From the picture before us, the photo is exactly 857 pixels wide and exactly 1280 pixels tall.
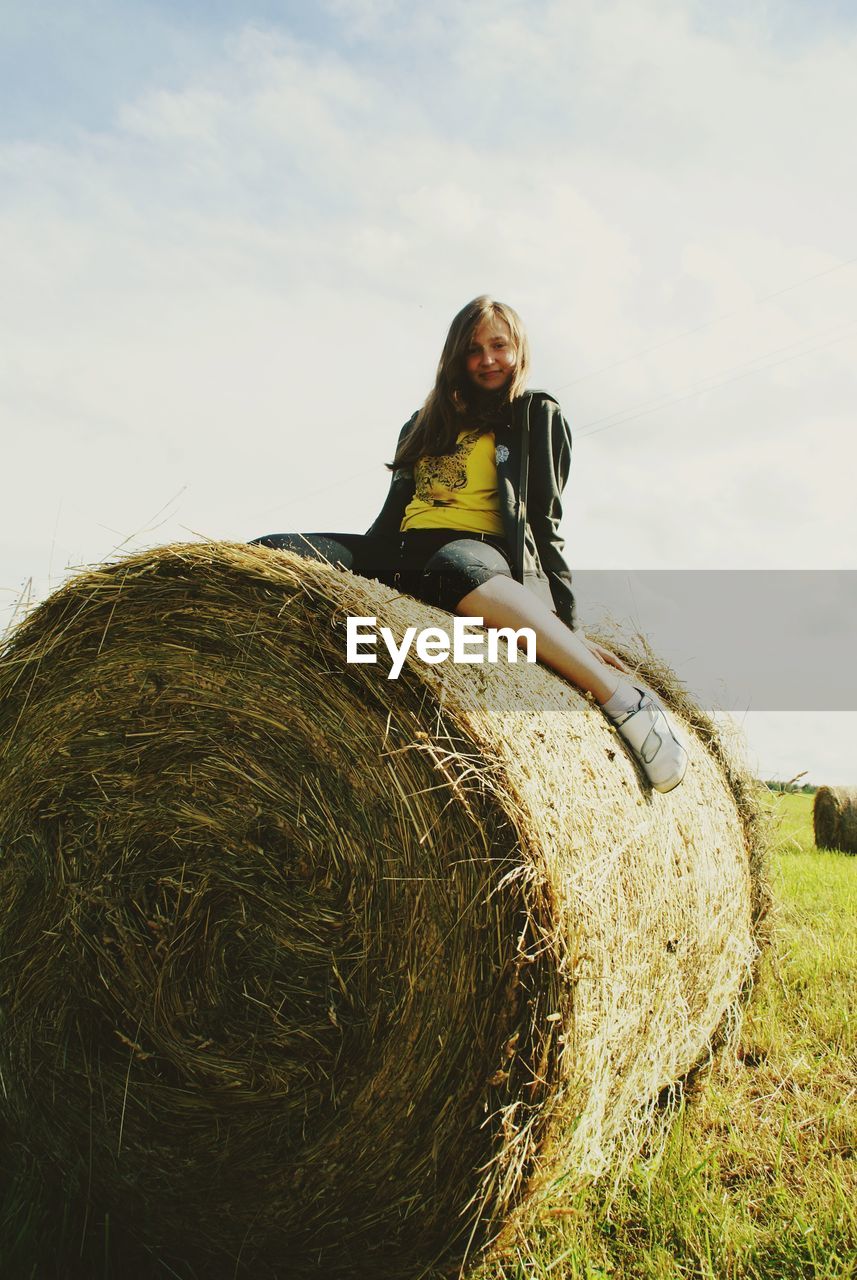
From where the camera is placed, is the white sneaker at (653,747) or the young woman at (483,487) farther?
the young woman at (483,487)

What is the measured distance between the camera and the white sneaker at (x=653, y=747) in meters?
3.16

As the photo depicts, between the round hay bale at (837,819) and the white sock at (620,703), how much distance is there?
29.5ft

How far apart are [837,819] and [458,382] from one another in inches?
359

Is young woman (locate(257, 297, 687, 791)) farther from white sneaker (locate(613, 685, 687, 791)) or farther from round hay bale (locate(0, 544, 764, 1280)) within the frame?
round hay bale (locate(0, 544, 764, 1280))

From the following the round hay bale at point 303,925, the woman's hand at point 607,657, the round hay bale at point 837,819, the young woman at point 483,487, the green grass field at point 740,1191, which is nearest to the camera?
the round hay bale at point 303,925

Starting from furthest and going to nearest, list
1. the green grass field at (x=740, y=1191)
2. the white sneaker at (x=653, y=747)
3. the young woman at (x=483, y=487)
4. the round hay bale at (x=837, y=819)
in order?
the round hay bale at (x=837, y=819), the young woman at (x=483, y=487), the white sneaker at (x=653, y=747), the green grass field at (x=740, y=1191)

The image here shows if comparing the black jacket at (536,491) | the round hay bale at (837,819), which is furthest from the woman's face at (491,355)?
the round hay bale at (837,819)

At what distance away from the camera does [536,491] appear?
3.65 m

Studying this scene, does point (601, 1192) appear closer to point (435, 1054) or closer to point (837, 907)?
point (435, 1054)

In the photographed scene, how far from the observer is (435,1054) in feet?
7.72

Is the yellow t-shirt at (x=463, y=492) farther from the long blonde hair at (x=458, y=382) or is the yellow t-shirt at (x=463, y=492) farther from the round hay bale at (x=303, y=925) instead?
the round hay bale at (x=303, y=925)

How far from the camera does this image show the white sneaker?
316 centimetres

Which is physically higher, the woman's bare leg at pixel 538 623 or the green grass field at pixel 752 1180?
the woman's bare leg at pixel 538 623

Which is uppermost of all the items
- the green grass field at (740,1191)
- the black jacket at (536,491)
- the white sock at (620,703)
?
the black jacket at (536,491)
